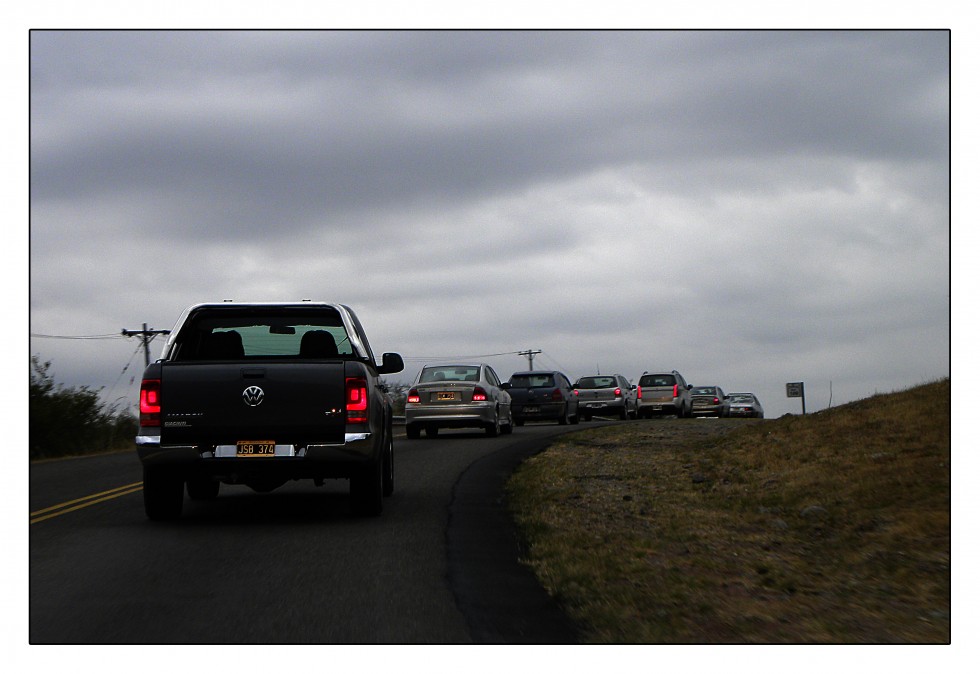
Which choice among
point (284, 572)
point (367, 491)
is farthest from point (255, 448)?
point (284, 572)

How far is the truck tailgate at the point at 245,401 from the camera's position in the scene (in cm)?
980

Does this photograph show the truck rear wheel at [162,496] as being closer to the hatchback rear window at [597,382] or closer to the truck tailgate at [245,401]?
the truck tailgate at [245,401]

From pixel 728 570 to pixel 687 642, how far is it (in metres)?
2.34

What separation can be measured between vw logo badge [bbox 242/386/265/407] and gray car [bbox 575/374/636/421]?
2870cm

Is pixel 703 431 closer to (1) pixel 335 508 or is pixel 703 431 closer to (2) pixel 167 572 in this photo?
(1) pixel 335 508

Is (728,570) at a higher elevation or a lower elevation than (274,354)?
lower

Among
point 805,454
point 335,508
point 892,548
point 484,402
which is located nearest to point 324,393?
point 335,508

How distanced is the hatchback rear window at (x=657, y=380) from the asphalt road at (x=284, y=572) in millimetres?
26897

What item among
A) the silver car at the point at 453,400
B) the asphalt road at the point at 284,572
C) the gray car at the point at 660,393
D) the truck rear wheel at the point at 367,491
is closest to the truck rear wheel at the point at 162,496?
the asphalt road at the point at 284,572

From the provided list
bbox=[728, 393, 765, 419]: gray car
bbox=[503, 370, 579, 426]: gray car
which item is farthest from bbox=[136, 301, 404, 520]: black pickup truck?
bbox=[728, 393, 765, 419]: gray car

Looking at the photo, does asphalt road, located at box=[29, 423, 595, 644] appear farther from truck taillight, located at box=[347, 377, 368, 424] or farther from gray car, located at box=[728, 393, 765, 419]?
gray car, located at box=[728, 393, 765, 419]

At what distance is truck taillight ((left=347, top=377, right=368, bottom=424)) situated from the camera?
10023 mm

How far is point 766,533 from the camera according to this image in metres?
9.83
